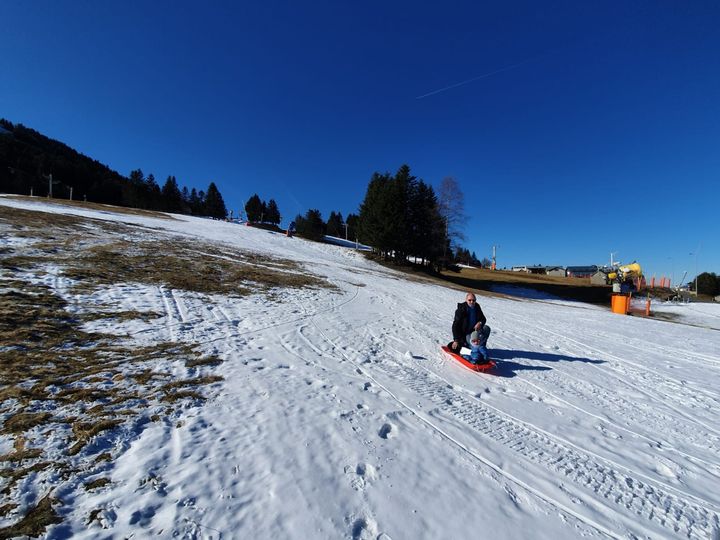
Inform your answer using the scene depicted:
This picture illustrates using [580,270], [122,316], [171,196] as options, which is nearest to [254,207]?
[171,196]

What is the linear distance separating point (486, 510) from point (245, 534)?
2314 mm

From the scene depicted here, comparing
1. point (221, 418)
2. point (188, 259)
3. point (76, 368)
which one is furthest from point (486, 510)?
point (188, 259)

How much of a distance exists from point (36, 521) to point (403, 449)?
3.48 meters

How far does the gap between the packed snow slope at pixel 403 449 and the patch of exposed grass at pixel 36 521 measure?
0.26 feet

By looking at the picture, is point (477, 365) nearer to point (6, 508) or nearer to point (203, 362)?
point (203, 362)

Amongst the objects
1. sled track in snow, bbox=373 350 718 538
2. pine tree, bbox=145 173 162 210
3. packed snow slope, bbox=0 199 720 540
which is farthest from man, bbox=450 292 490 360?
pine tree, bbox=145 173 162 210

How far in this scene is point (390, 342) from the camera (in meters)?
8.69

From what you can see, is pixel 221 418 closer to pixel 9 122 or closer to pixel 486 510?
pixel 486 510

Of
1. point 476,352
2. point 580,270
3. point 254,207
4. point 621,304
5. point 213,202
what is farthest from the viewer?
point 580,270

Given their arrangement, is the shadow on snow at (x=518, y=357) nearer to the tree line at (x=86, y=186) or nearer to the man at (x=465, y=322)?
the man at (x=465, y=322)

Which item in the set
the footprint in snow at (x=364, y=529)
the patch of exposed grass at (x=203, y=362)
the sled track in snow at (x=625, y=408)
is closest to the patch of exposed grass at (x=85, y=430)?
the patch of exposed grass at (x=203, y=362)

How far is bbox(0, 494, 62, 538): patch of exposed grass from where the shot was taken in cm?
240

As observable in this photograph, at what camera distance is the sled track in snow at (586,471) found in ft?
10.8

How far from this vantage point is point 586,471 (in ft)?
12.9
